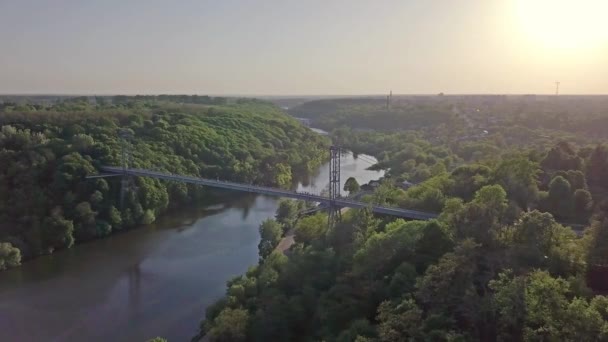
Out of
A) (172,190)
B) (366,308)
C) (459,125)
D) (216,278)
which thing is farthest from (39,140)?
(459,125)

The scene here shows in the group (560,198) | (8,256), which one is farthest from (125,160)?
(560,198)

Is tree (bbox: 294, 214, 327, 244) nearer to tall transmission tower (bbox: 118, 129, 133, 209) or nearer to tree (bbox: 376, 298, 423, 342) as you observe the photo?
tree (bbox: 376, 298, 423, 342)

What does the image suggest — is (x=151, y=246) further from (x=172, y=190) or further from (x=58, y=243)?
(x=172, y=190)

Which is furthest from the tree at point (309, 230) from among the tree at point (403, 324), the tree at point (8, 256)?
the tree at point (8, 256)

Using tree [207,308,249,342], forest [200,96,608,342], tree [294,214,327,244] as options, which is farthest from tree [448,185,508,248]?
tree [207,308,249,342]

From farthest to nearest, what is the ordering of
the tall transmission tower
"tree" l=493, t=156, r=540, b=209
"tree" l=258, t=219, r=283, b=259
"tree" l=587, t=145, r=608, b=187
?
the tall transmission tower < "tree" l=587, t=145, r=608, b=187 < "tree" l=258, t=219, r=283, b=259 < "tree" l=493, t=156, r=540, b=209

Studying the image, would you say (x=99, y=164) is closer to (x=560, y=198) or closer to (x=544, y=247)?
(x=560, y=198)
